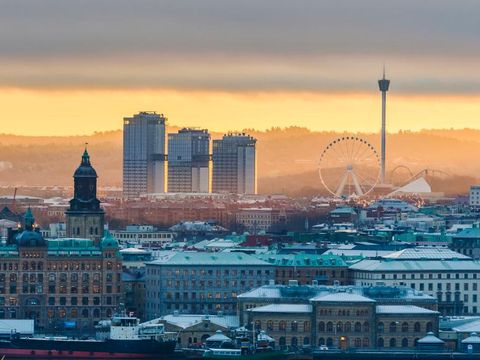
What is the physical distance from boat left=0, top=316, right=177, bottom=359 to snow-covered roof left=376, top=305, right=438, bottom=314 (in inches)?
345

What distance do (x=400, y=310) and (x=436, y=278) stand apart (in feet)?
47.0

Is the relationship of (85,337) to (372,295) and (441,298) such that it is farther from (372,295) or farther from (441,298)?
(441,298)

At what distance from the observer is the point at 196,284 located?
11619cm

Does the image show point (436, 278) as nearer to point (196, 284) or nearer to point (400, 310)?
point (196, 284)

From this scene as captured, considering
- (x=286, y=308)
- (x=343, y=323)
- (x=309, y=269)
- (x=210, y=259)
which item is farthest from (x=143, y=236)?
(x=343, y=323)

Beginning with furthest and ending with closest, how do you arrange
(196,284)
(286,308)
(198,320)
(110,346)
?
(196,284)
(198,320)
(286,308)
(110,346)

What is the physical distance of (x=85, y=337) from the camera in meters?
106

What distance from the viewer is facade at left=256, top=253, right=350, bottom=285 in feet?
395

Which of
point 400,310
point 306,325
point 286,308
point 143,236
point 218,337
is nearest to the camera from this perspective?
point 218,337

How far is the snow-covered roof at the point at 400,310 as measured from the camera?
104 m

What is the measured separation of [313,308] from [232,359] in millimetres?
8333

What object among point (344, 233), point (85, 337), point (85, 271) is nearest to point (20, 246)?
point (85, 271)

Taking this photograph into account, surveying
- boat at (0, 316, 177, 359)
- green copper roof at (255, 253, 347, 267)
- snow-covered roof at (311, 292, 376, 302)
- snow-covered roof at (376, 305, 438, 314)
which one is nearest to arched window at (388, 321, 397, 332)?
snow-covered roof at (376, 305, 438, 314)

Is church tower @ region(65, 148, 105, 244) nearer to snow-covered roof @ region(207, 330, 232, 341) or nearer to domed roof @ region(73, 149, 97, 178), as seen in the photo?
domed roof @ region(73, 149, 97, 178)
